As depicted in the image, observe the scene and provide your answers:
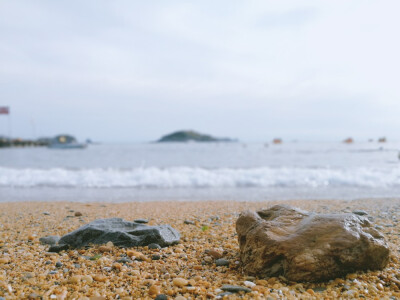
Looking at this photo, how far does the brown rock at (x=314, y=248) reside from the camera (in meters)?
3.09

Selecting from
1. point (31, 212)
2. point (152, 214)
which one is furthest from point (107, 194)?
point (152, 214)

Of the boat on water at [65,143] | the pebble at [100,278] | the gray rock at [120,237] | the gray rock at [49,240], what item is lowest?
the pebble at [100,278]

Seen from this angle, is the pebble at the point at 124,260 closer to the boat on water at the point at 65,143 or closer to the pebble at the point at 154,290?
the pebble at the point at 154,290

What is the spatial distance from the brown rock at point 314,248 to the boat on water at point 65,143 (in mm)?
48102

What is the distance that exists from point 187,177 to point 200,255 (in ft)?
33.9

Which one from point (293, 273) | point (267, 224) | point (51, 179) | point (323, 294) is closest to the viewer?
point (323, 294)

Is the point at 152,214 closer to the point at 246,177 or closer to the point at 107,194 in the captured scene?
the point at 107,194

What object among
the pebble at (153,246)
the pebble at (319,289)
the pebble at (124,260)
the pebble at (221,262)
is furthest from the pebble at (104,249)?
the pebble at (319,289)

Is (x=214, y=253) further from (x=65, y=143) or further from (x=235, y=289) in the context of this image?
(x=65, y=143)

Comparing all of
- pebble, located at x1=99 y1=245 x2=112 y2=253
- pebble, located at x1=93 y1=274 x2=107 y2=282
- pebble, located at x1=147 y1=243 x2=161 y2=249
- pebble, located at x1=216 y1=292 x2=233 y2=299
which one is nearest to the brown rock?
pebble, located at x1=216 y1=292 x2=233 y2=299

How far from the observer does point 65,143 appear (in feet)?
168

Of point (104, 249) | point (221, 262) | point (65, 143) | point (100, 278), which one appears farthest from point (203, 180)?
point (65, 143)

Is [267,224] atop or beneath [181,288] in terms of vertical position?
atop

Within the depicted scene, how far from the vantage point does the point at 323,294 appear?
9.54ft
